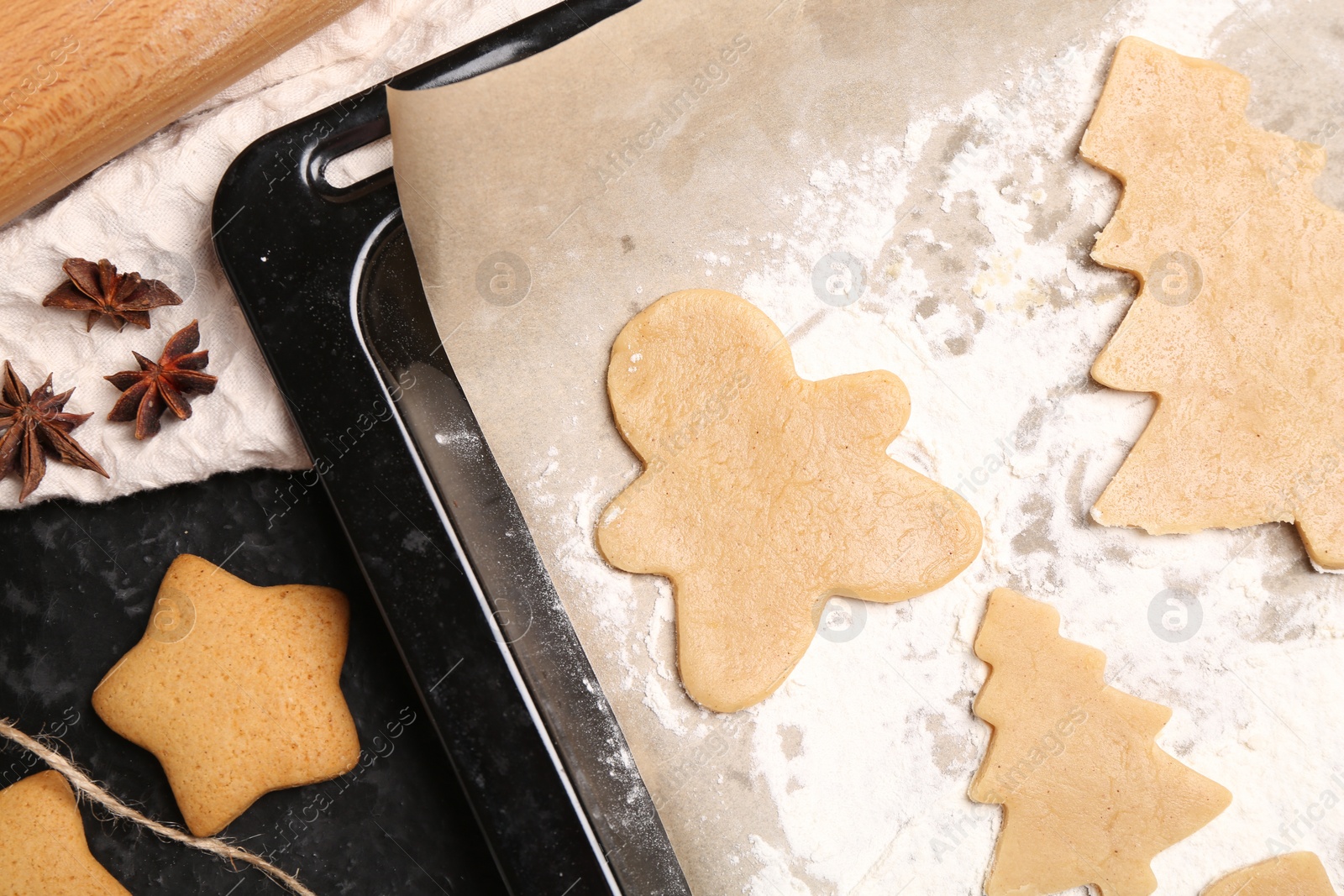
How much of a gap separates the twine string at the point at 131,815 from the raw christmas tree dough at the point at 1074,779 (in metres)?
1.00

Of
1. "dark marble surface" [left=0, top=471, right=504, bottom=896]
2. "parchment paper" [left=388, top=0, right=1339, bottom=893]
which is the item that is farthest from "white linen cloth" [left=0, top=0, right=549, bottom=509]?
"parchment paper" [left=388, top=0, right=1339, bottom=893]

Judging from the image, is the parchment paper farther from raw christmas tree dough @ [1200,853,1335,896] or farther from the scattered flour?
raw christmas tree dough @ [1200,853,1335,896]

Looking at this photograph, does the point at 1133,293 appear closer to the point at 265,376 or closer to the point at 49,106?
the point at 265,376

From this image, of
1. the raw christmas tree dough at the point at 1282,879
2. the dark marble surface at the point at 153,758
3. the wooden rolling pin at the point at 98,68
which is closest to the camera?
the wooden rolling pin at the point at 98,68

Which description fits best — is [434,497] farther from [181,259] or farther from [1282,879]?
[1282,879]

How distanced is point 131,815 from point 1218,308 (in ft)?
5.68

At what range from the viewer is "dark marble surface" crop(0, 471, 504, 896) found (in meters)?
1.27

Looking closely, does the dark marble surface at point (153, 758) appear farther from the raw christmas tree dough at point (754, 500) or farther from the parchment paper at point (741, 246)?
the raw christmas tree dough at point (754, 500)

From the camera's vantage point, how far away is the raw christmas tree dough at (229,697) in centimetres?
123

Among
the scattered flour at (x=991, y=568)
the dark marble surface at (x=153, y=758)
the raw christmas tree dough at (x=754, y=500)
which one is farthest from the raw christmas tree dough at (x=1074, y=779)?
the dark marble surface at (x=153, y=758)

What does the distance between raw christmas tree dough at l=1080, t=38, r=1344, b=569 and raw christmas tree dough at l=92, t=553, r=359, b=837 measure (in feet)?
3.79

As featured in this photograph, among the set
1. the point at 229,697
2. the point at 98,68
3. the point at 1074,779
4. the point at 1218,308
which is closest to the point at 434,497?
the point at 229,697

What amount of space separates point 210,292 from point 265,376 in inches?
6.6

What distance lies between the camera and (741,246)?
4.21 feet
